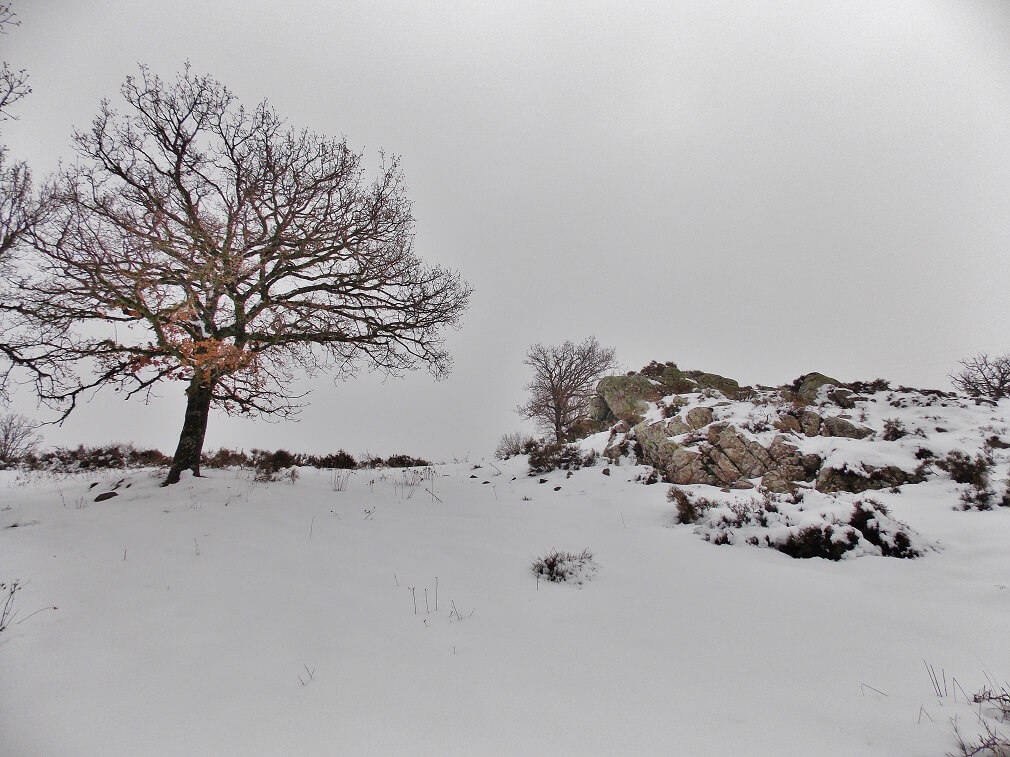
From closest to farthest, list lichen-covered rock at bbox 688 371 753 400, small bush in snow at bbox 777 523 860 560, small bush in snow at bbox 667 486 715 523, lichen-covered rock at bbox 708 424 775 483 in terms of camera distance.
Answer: small bush in snow at bbox 777 523 860 560 < small bush in snow at bbox 667 486 715 523 < lichen-covered rock at bbox 708 424 775 483 < lichen-covered rock at bbox 688 371 753 400

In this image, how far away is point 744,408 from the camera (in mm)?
12086

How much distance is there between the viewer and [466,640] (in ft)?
11.1

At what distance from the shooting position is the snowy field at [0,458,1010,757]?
234 centimetres

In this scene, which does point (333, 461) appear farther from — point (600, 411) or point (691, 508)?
point (600, 411)

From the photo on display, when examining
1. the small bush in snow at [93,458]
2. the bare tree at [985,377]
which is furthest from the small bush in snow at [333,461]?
the bare tree at [985,377]

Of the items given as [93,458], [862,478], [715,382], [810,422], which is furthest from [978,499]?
[93,458]

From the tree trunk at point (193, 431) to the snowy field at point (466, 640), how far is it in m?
1.95

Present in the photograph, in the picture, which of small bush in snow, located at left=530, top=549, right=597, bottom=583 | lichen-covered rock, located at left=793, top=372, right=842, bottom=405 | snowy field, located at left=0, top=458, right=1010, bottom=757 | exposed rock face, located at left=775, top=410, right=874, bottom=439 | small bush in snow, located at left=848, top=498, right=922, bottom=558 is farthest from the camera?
lichen-covered rock, located at left=793, top=372, right=842, bottom=405

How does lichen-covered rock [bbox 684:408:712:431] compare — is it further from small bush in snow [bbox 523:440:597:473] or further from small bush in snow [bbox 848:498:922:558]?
small bush in snow [bbox 848:498:922:558]

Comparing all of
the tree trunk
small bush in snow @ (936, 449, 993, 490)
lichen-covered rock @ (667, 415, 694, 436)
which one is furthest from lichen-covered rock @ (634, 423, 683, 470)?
the tree trunk

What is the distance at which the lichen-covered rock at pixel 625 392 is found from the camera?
16.6m

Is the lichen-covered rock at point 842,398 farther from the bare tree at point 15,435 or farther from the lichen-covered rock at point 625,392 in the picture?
the bare tree at point 15,435

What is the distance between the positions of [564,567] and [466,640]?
6.36 ft

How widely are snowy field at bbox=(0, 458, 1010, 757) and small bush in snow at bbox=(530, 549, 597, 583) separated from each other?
19cm
